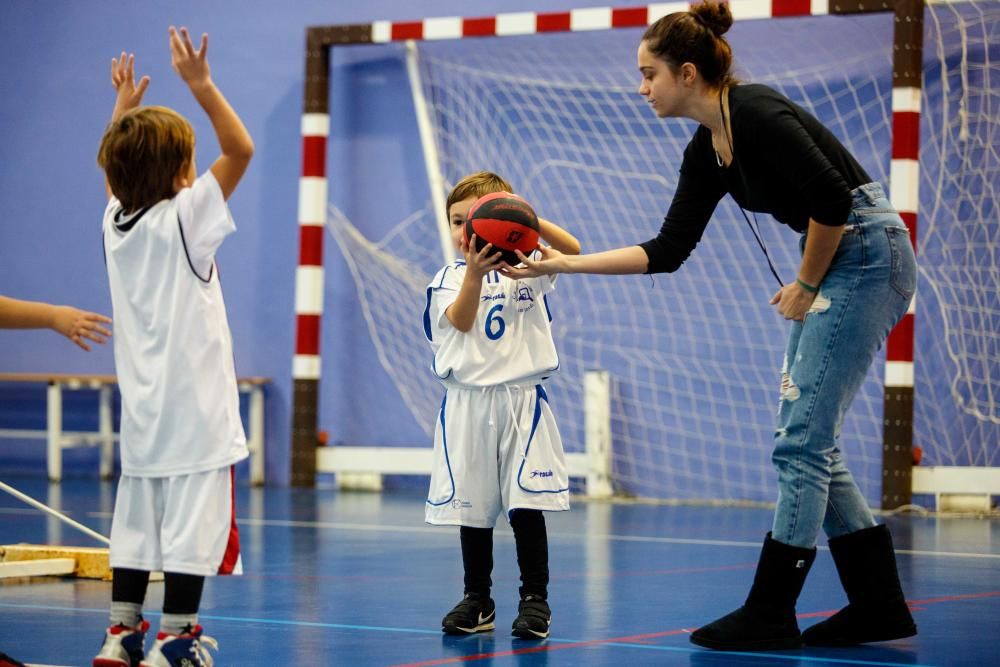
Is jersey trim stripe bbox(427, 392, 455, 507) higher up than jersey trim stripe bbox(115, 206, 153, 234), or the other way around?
jersey trim stripe bbox(115, 206, 153, 234)

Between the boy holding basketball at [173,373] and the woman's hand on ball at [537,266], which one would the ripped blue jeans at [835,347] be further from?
the boy holding basketball at [173,373]

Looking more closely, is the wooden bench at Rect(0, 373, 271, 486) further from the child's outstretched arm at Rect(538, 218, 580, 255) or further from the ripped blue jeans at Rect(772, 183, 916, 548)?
the ripped blue jeans at Rect(772, 183, 916, 548)

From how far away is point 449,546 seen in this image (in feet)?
17.4

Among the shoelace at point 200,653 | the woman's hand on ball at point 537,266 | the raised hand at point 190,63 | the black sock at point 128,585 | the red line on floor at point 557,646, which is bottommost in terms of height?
the red line on floor at point 557,646

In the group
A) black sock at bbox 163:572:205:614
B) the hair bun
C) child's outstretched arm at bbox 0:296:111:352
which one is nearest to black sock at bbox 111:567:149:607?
black sock at bbox 163:572:205:614

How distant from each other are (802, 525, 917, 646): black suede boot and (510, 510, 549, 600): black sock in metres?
0.67

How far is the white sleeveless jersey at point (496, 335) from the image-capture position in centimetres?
351

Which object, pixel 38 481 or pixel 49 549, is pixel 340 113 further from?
pixel 49 549

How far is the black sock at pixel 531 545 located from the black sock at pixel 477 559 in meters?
0.08

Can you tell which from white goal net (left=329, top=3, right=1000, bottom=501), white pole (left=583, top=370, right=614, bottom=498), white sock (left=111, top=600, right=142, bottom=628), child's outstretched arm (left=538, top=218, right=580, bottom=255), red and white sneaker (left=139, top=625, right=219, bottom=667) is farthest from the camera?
white pole (left=583, top=370, right=614, bottom=498)

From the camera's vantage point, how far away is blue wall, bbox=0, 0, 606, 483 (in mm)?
8547

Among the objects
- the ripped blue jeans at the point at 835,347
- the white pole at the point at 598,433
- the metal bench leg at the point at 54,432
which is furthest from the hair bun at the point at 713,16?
the metal bench leg at the point at 54,432

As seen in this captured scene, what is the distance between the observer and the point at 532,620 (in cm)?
324

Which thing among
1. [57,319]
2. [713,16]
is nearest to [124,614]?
[57,319]
